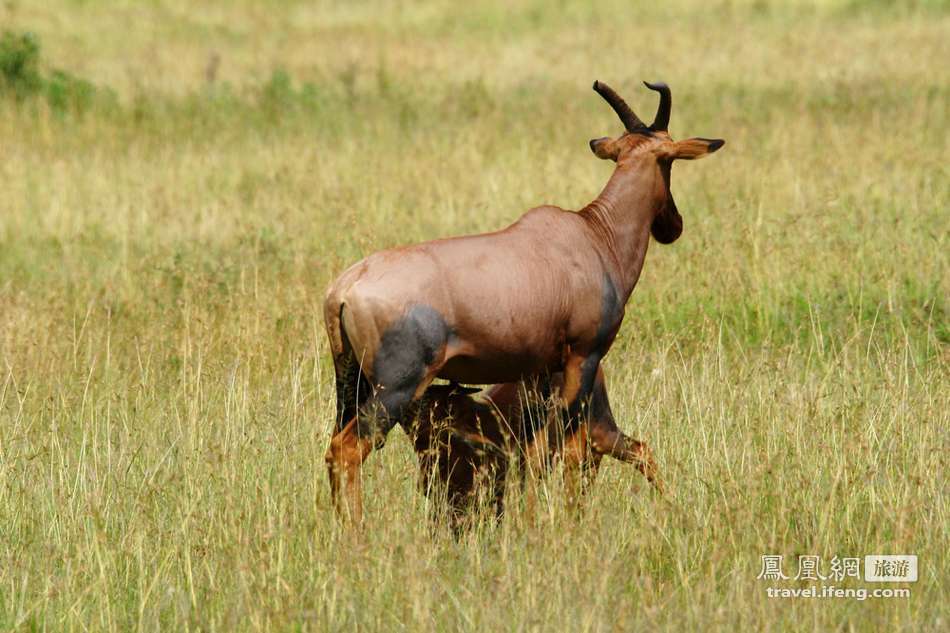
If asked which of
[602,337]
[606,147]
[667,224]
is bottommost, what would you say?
[602,337]

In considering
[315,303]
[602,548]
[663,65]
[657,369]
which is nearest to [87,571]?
[602,548]

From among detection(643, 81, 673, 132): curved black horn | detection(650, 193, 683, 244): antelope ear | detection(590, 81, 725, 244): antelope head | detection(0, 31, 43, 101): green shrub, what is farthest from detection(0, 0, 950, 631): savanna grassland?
detection(643, 81, 673, 132): curved black horn

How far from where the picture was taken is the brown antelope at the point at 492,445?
5.70 metres

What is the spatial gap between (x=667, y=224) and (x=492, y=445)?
1.43m

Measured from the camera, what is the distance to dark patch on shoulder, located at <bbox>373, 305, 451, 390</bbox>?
5.17 metres

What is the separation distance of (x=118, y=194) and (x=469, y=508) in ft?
Result: 26.5

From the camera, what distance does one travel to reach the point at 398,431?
20.7 ft

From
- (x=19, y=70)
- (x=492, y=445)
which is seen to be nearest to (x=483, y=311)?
(x=492, y=445)

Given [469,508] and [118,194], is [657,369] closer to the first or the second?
[469,508]

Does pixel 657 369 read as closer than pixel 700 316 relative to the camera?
Yes

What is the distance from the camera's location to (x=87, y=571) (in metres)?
4.94

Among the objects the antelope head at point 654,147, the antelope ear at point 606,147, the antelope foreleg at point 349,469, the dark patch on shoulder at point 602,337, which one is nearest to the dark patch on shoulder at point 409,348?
the antelope foreleg at point 349,469

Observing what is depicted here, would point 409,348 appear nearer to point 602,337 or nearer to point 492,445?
point 492,445

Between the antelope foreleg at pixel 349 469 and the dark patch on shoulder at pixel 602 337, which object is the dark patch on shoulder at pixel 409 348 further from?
the dark patch on shoulder at pixel 602 337
